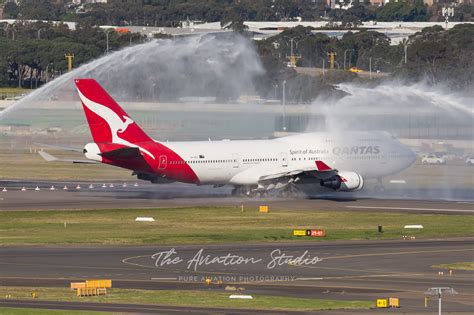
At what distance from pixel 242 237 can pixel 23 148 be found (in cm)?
10263

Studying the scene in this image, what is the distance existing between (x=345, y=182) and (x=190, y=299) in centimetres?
5565

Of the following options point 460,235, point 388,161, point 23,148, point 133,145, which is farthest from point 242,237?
point 23,148

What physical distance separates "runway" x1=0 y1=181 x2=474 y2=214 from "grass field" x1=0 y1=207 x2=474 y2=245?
412cm

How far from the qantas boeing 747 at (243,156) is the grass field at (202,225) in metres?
7.19

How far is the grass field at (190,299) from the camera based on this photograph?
66.4m

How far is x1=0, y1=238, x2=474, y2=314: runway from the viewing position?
237 feet

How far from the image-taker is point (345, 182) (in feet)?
401

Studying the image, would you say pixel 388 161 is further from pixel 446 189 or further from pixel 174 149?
pixel 174 149

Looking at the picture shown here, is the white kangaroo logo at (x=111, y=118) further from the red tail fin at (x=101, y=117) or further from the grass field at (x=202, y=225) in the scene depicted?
the grass field at (x=202, y=225)

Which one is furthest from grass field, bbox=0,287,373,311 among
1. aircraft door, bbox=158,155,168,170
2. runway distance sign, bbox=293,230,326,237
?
aircraft door, bbox=158,155,168,170

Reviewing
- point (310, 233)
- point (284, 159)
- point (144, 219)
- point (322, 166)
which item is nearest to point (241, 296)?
point (310, 233)

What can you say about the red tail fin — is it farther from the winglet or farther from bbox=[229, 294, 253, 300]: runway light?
bbox=[229, 294, 253, 300]: runway light

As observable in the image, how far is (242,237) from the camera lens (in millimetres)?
95250

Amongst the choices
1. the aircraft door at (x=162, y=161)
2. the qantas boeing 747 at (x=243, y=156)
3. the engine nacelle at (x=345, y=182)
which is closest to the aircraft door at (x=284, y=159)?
the qantas boeing 747 at (x=243, y=156)
